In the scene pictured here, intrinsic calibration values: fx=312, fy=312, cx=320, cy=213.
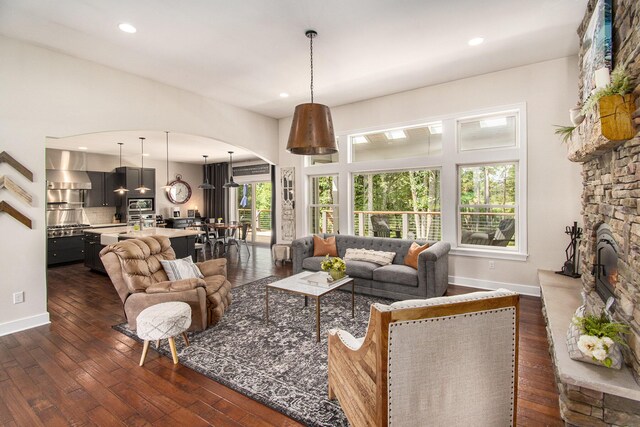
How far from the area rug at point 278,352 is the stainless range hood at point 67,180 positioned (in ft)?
19.9

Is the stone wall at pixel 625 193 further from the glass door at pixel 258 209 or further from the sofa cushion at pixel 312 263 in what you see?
the glass door at pixel 258 209

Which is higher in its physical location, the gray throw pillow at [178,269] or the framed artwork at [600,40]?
the framed artwork at [600,40]

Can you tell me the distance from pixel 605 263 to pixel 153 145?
8.73 metres

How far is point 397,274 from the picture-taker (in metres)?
4.22

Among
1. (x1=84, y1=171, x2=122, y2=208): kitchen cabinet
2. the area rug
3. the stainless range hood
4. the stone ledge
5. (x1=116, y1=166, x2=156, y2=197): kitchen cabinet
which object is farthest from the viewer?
(x1=116, y1=166, x2=156, y2=197): kitchen cabinet

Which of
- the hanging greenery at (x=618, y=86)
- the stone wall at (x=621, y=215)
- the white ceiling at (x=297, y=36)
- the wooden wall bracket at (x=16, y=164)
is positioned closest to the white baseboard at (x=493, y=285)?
the stone wall at (x=621, y=215)

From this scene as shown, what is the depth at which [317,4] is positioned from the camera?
289 cm

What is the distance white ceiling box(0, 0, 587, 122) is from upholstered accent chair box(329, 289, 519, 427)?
9.23 ft

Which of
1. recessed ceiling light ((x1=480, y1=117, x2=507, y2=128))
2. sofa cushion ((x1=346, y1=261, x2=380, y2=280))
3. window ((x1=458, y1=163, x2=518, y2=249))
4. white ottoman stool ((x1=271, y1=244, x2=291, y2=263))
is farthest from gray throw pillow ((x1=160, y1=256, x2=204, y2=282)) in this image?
recessed ceiling light ((x1=480, y1=117, x2=507, y2=128))

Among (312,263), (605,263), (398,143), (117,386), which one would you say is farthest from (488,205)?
(117,386)

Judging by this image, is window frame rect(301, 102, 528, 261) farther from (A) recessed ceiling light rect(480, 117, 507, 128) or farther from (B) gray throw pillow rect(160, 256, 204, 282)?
(B) gray throw pillow rect(160, 256, 204, 282)

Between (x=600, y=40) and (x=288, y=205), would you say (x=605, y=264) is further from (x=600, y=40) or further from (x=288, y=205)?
(x=288, y=205)

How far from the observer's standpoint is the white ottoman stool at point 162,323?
2.63 metres

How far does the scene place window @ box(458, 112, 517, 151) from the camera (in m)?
4.63
